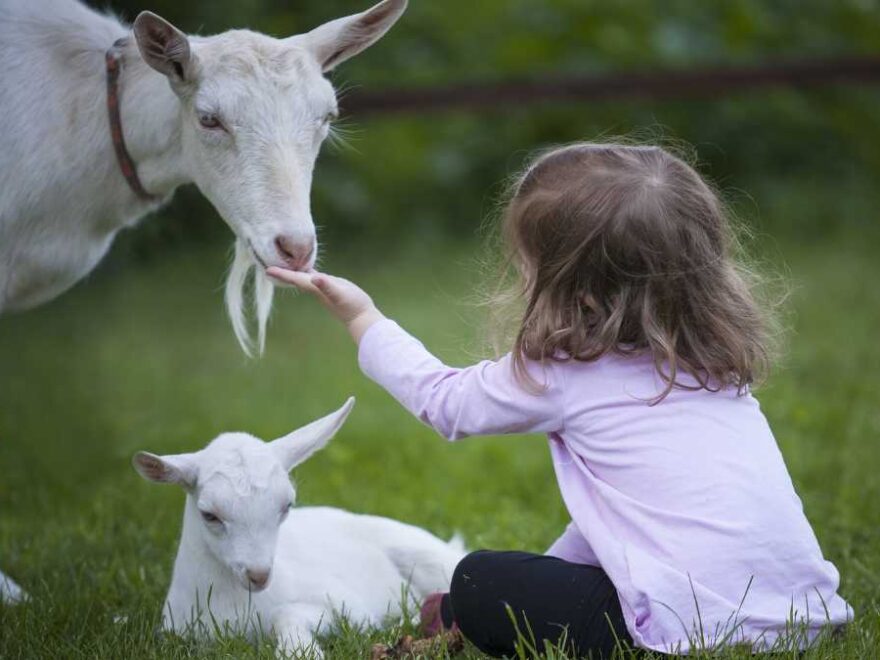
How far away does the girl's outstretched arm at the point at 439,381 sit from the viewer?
8.25 ft

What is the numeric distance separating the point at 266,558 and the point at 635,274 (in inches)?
36.8

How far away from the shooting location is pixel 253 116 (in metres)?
2.94

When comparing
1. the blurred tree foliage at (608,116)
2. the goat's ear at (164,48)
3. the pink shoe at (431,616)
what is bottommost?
the blurred tree foliage at (608,116)

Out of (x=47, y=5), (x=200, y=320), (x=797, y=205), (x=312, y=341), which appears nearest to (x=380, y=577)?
(x=47, y=5)

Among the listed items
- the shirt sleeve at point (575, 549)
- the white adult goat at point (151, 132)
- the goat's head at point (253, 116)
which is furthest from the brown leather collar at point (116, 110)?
the shirt sleeve at point (575, 549)

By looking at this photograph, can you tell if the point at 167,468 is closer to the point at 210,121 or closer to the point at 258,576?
the point at 258,576

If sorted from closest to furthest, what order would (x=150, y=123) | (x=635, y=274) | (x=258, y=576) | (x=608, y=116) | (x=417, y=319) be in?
(x=635, y=274)
(x=258, y=576)
(x=150, y=123)
(x=417, y=319)
(x=608, y=116)

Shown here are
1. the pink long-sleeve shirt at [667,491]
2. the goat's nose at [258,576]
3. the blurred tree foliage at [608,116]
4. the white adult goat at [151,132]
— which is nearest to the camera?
the pink long-sleeve shirt at [667,491]

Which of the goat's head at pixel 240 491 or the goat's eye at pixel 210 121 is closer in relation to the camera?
the goat's head at pixel 240 491

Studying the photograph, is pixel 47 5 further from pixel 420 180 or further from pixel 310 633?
pixel 420 180

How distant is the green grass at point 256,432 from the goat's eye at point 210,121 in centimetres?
112

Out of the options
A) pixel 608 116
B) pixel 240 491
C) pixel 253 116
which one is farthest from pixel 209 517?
pixel 608 116

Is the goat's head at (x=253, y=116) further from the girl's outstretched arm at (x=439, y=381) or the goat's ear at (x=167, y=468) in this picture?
the goat's ear at (x=167, y=468)

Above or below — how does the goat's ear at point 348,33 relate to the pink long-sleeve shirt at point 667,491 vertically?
above
